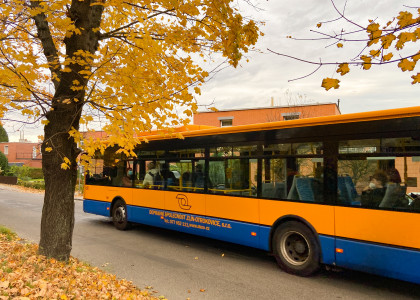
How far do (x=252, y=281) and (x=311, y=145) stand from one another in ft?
8.26

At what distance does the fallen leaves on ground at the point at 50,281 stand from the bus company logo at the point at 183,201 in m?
2.89

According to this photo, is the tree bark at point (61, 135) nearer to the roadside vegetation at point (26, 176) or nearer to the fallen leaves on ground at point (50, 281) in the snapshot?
the fallen leaves on ground at point (50, 281)

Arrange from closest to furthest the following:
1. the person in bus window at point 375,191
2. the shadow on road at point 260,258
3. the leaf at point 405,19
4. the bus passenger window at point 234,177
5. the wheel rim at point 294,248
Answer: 1. the leaf at point 405,19
2. the person in bus window at point 375,191
3. the shadow on road at point 260,258
4. the wheel rim at point 294,248
5. the bus passenger window at point 234,177

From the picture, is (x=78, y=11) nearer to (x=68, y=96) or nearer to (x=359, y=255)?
(x=68, y=96)

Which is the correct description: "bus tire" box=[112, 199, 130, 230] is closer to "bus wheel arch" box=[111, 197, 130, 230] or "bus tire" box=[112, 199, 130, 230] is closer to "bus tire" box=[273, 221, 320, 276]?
"bus wheel arch" box=[111, 197, 130, 230]

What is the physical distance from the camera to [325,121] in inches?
221

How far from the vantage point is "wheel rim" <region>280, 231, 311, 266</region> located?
19.0ft

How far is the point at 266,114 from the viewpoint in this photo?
25.2 meters

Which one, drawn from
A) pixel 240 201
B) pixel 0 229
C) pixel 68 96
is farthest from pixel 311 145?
pixel 0 229

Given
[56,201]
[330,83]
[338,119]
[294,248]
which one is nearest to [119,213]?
[56,201]

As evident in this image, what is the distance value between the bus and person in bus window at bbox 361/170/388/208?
14mm

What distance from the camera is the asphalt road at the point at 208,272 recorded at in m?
5.02

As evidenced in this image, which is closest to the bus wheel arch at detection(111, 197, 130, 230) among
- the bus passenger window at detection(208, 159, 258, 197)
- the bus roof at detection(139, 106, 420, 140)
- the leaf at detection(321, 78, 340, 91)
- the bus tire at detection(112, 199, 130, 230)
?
the bus tire at detection(112, 199, 130, 230)

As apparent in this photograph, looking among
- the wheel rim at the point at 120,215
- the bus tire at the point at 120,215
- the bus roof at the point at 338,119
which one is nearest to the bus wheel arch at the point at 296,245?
the bus roof at the point at 338,119
